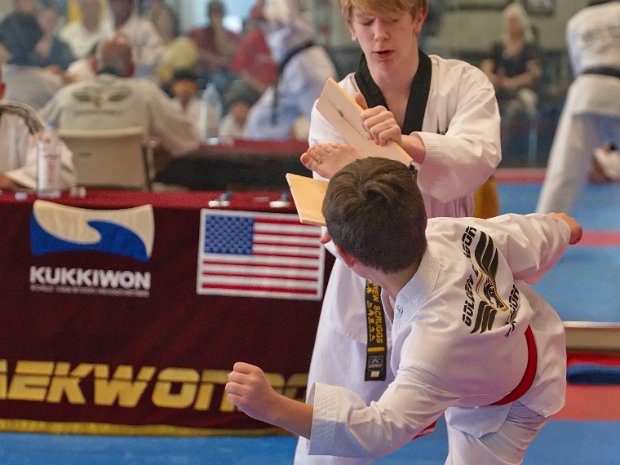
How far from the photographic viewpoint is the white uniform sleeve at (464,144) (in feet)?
8.43

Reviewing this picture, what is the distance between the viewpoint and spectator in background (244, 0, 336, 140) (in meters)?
7.91

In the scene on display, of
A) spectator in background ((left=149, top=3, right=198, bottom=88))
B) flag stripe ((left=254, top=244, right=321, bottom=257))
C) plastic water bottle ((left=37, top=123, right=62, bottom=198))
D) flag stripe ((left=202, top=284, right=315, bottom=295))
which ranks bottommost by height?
spectator in background ((left=149, top=3, right=198, bottom=88))

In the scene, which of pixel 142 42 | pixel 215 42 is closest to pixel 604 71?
pixel 215 42

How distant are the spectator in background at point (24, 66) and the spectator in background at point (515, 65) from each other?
531cm

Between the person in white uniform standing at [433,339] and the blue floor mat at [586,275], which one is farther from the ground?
the person in white uniform standing at [433,339]

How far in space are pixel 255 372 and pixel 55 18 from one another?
35.4 ft

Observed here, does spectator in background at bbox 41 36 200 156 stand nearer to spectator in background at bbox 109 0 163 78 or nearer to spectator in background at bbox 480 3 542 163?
spectator in background at bbox 109 0 163 78

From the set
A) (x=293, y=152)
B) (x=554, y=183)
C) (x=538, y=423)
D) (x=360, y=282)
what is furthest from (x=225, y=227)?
(x=554, y=183)

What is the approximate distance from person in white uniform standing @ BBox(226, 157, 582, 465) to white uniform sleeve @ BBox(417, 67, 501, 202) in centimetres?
32

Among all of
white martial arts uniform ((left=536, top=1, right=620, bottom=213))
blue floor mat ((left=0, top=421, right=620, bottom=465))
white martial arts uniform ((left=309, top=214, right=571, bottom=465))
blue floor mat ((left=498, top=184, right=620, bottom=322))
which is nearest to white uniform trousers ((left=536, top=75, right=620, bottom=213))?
white martial arts uniform ((left=536, top=1, right=620, bottom=213))

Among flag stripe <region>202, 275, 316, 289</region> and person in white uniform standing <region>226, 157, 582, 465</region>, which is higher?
person in white uniform standing <region>226, 157, 582, 465</region>

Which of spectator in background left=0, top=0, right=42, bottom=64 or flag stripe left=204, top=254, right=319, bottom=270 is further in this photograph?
spectator in background left=0, top=0, right=42, bottom=64

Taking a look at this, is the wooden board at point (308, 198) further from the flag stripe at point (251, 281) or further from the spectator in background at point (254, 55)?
the spectator in background at point (254, 55)

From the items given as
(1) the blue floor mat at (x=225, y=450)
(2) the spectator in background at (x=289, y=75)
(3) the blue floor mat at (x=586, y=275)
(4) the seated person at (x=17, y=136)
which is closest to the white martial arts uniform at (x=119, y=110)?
(4) the seated person at (x=17, y=136)
